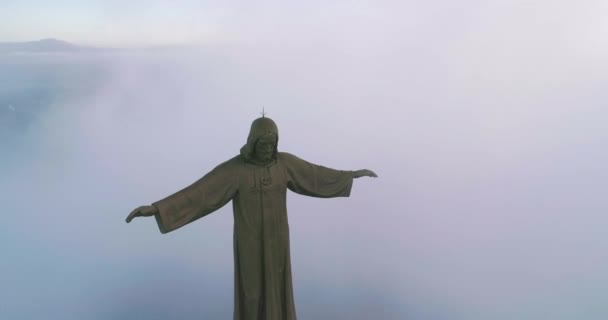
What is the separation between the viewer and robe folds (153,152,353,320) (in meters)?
4.18

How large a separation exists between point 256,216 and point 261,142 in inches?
20.7

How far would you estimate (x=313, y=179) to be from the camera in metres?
4.52

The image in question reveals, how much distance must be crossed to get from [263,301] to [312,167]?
1.00 m

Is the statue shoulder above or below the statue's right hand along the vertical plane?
above

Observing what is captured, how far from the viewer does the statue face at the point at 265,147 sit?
13.4 feet

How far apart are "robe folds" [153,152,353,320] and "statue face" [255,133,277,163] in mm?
69

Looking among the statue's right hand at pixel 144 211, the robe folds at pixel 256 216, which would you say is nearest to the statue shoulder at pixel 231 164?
the robe folds at pixel 256 216

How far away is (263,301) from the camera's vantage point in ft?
14.5

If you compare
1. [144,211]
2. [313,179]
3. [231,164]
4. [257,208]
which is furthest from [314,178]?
[144,211]

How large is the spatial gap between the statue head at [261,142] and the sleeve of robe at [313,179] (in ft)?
0.61

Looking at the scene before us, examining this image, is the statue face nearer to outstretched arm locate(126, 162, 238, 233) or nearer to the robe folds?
the robe folds

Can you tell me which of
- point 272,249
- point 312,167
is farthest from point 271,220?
point 312,167

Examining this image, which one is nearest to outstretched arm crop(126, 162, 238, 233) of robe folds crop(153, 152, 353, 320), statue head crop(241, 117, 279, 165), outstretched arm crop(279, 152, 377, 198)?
robe folds crop(153, 152, 353, 320)

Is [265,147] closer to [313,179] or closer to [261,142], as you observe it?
[261,142]
